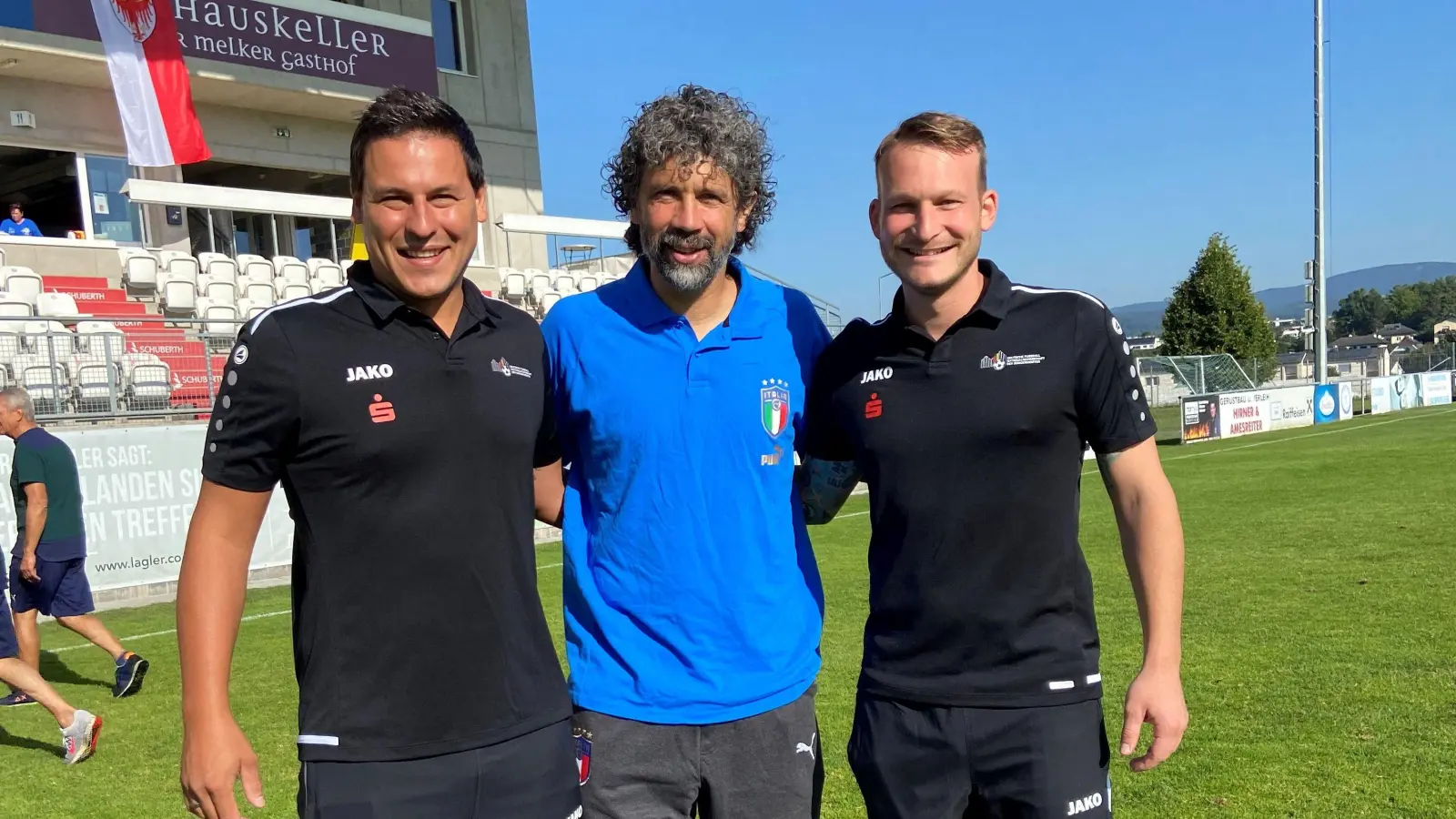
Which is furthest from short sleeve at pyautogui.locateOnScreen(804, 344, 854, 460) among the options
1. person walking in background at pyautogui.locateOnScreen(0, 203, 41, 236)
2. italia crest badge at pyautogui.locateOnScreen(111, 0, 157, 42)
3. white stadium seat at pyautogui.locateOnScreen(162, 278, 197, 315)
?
italia crest badge at pyautogui.locateOnScreen(111, 0, 157, 42)

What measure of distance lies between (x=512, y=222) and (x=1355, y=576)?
16969 mm

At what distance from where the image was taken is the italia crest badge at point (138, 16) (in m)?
17.4

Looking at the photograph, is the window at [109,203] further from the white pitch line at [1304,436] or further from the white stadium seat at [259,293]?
the white pitch line at [1304,436]

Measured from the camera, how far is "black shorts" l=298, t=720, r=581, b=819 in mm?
2186

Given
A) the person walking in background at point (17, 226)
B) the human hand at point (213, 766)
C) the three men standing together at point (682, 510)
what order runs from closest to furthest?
the human hand at point (213, 766)
the three men standing together at point (682, 510)
the person walking in background at point (17, 226)

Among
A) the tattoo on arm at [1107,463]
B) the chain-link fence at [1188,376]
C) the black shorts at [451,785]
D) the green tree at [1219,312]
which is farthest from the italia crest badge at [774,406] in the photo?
the green tree at [1219,312]

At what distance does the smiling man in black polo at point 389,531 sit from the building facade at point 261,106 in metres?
13.8

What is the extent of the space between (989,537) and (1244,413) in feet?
96.2

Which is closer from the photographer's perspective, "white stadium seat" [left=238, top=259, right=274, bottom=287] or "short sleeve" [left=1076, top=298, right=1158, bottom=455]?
"short sleeve" [left=1076, top=298, right=1158, bottom=455]

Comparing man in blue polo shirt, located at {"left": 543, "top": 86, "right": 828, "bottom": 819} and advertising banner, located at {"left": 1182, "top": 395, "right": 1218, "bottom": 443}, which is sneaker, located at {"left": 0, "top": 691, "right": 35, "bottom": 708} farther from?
advertising banner, located at {"left": 1182, "top": 395, "right": 1218, "bottom": 443}

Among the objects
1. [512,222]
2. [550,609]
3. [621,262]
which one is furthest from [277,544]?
[621,262]

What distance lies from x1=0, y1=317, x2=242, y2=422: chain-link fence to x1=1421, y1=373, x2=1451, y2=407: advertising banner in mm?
41425

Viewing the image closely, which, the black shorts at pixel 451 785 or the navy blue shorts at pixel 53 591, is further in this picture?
the navy blue shorts at pixel 53 591

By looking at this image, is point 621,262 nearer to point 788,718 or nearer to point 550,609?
point 550,609
